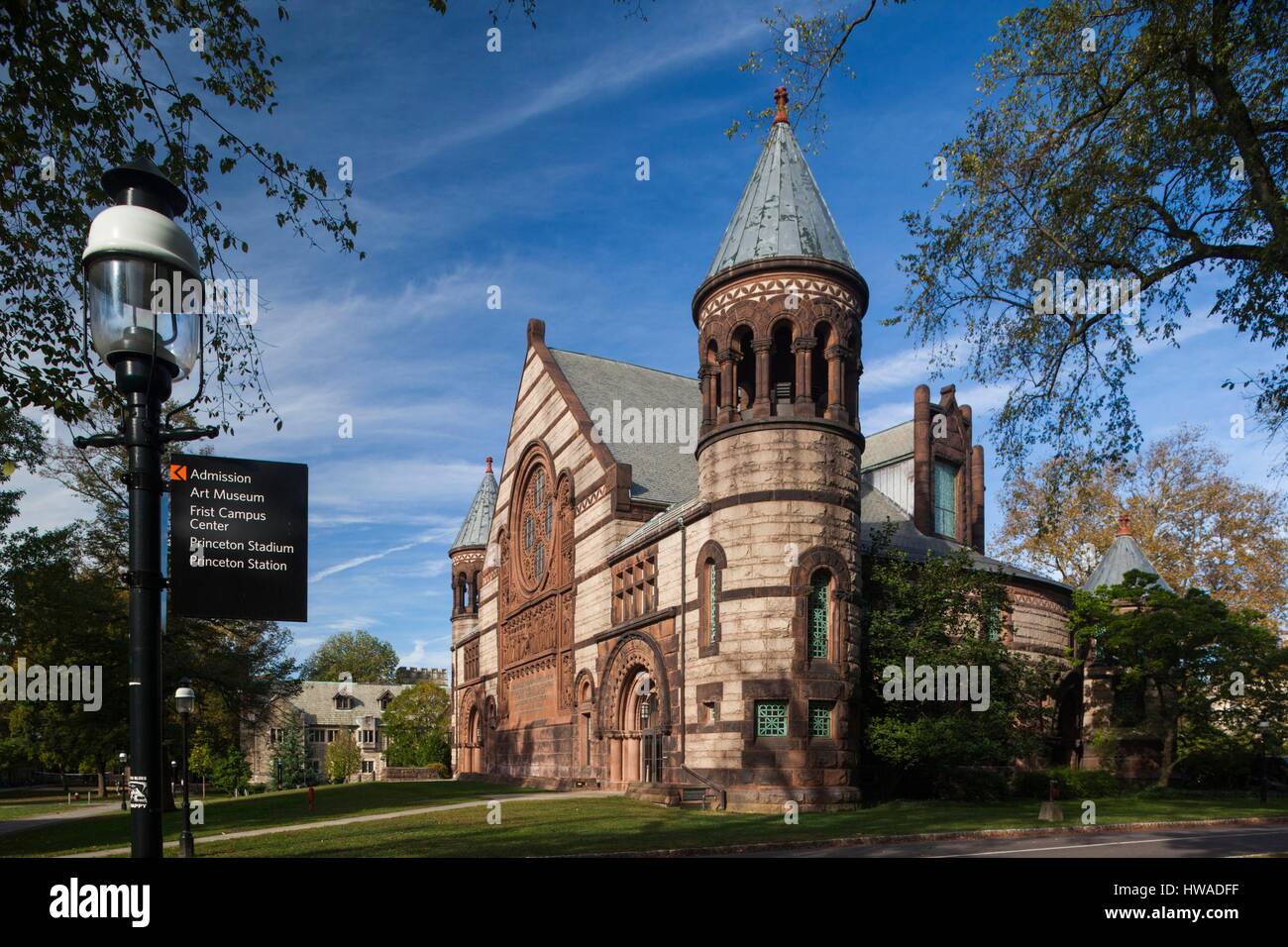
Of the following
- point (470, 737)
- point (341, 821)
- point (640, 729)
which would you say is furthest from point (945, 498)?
point (341, 821)

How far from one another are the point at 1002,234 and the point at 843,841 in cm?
1079

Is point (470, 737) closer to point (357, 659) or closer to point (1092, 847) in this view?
point (1092, 847)

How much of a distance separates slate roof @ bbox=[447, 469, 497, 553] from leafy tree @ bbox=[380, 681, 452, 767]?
15.5 m

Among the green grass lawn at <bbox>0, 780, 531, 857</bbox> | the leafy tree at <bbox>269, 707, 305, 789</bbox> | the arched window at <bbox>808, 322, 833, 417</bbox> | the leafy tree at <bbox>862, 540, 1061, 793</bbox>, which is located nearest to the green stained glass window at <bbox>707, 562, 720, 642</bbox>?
the leafy tree at <bbox>862, 540, 1061, 793</bbox>

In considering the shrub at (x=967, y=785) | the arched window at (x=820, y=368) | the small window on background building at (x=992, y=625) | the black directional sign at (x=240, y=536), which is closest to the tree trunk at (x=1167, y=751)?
the small window on background building at (x=992, y=625)

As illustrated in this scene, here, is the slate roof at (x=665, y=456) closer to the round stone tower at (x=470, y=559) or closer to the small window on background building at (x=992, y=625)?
the small window on background building at (x=992, y=625)

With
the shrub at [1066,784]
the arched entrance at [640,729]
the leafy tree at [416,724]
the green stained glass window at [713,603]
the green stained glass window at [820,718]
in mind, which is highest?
the green stained glass window at [713,603]

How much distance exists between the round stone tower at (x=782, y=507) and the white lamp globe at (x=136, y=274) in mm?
22129

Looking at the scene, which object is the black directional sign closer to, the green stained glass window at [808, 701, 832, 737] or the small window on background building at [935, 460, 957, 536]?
the green stained glass window at [808, 701, 832, 737]

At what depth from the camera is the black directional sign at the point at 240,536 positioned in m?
4.54

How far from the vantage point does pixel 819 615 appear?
84.8 ft

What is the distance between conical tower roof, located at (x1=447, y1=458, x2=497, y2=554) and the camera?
2357 inches

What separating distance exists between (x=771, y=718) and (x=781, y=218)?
14.0m
